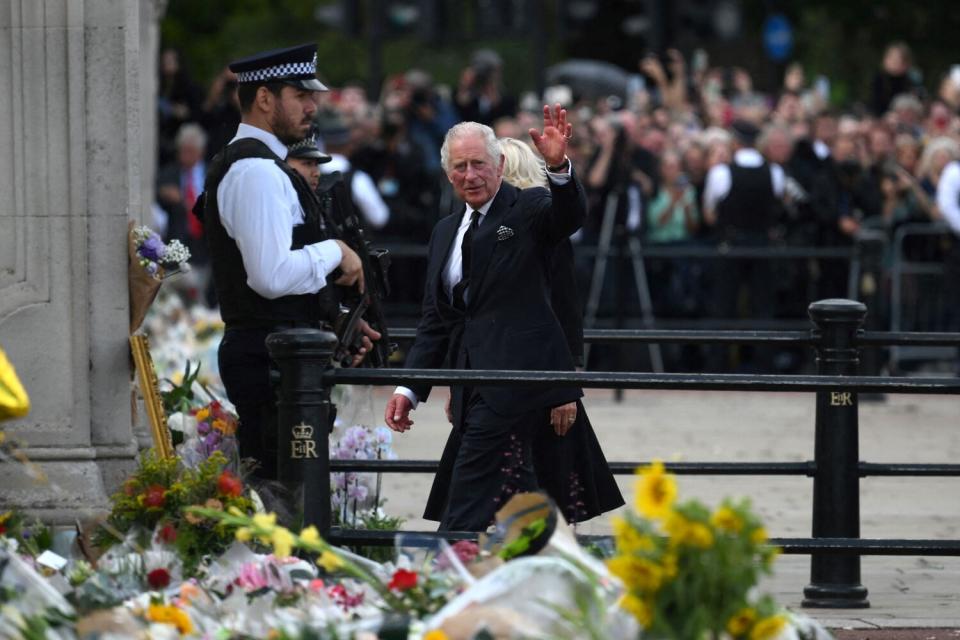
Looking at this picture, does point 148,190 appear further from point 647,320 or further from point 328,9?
point 328,9

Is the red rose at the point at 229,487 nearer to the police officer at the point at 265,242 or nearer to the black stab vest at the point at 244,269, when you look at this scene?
the police officer at the point at 265,242

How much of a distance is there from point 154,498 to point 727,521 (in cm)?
253

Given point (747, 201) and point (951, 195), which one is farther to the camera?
point (747, 201)

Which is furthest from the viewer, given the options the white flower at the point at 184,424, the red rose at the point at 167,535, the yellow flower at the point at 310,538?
the white flower at the point at 184,424

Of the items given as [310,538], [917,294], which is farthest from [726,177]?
[310,538]

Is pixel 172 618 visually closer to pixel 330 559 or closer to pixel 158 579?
pixel 330 559

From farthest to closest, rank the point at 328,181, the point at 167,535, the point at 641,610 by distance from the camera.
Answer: the point at 328,181, the point at 167,535, the point at 641,610

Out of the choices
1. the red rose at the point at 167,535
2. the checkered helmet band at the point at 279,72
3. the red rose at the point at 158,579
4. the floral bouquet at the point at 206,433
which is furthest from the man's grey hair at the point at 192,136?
the red rose at the point at 158,579

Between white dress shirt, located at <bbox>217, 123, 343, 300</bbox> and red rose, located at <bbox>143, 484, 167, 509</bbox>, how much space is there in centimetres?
89

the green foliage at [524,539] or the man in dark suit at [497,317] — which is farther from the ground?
the man in dark suit at [497,317]

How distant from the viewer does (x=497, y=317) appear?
7.53 m

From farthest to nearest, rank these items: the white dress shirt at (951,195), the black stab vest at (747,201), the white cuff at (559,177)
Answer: the black stab vest at (747,201) < the white dress shirt at (951,195) < the white cuff at (559,177)

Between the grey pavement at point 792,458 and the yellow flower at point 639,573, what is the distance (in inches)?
119

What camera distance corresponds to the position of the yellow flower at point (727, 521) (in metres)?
4.54
